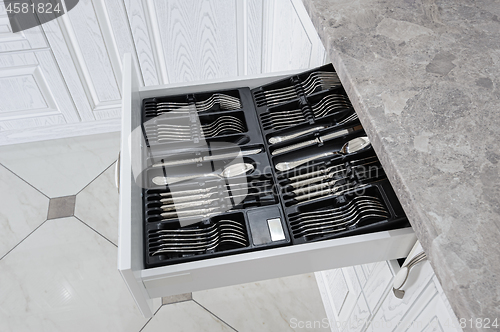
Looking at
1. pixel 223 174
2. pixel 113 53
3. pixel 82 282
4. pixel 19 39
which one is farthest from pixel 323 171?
pixel 19 39

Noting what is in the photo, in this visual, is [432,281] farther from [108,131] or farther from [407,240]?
[108,131]

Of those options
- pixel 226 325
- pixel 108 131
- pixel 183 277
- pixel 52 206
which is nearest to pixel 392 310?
pixel 183 277

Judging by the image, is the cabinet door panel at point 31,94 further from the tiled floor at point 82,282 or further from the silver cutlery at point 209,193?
the silver cutlery at point 209,193

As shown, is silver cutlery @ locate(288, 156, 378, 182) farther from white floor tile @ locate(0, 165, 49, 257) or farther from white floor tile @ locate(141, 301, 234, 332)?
white floor tile @ locate(0, 165, 49, 257)

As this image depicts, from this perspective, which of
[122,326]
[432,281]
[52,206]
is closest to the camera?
[432,281]

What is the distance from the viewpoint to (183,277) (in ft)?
2.39

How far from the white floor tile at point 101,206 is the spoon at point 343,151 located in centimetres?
98

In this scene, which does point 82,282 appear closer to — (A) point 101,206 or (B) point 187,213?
(A) point 101,206

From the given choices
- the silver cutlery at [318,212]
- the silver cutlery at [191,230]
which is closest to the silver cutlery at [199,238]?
the silver cutlery at [191,230]

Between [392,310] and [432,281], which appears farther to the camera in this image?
[392,310]

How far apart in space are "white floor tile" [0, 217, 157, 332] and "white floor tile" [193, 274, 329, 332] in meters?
0.29

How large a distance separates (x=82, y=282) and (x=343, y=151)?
1131 millimetres

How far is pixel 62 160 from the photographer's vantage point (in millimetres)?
1850

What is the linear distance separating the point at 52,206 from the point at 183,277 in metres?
1.20
